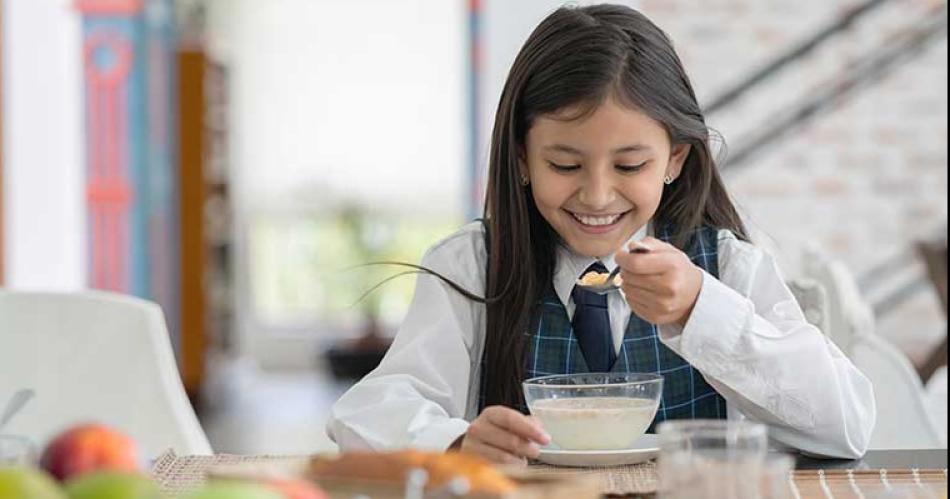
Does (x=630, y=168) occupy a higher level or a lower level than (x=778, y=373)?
higher

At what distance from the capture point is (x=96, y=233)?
729 centimetres

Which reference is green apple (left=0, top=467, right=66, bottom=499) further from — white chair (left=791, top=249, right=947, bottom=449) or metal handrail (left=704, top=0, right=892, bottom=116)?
→ metal handrail (left=704, top=0, right=892, bottom=116)

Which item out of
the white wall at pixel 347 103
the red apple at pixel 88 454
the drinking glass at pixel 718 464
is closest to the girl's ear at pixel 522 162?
the drinking glass at pixel 718 464

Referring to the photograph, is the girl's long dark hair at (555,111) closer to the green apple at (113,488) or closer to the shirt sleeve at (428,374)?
the shirt sleeve at (428,374)

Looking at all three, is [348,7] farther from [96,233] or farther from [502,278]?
[502,278]

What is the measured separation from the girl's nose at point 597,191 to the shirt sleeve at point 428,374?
0.26 meters

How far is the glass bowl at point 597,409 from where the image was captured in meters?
1.46

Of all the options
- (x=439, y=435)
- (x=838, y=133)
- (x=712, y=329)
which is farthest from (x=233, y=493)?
(x=838, y=133)

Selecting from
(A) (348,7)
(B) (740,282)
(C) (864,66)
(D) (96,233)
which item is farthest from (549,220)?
(A) (348,7)

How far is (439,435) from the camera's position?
5.07 ft

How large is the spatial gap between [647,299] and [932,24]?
3761 millimetres

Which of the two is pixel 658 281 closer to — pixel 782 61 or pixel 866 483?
pixel 866 483

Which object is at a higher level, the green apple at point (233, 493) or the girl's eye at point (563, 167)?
the girl's eye at point (563, 167)

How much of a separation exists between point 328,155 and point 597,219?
8.43 meters
